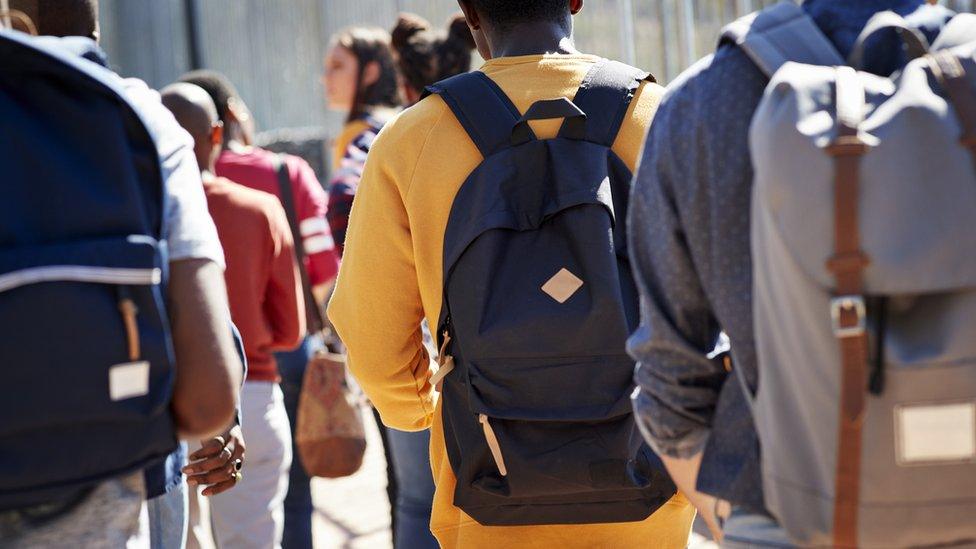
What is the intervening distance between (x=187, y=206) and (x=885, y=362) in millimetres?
1189

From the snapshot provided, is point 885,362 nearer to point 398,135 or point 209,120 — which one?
point 398,135

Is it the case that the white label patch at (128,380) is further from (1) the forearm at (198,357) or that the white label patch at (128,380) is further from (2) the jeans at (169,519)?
(2) the jeans at (169,519)

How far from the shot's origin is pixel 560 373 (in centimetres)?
257

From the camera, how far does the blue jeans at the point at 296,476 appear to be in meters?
4.98

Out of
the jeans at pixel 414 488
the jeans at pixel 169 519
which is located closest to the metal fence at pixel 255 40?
the jeans at pixel 414 488

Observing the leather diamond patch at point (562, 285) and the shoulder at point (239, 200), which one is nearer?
the leather diamond patch at point (562, 285)

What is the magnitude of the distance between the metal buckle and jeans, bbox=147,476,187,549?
4.44 ft

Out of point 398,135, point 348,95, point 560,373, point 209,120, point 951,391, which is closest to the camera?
point 951,391

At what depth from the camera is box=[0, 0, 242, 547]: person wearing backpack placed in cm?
196

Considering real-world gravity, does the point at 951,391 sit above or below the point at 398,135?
below

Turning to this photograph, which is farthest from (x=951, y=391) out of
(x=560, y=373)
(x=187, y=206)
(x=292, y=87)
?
(x=292, y=87)

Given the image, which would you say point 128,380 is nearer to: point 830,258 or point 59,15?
point 830,258

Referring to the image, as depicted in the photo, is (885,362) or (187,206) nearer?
(885,362)

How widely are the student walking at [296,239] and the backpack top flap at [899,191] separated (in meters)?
3.48
